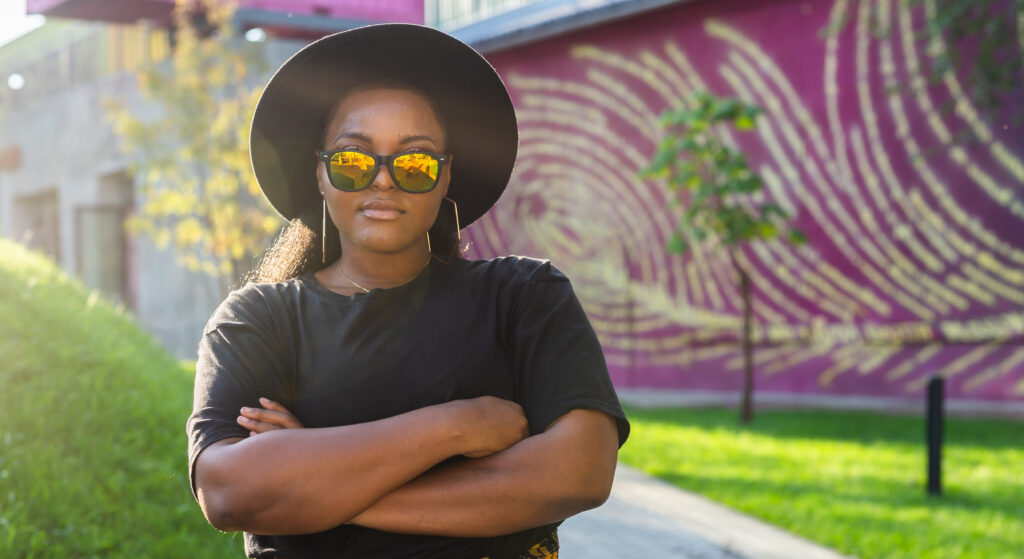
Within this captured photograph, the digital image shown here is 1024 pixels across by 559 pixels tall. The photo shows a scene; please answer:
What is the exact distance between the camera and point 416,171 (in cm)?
197

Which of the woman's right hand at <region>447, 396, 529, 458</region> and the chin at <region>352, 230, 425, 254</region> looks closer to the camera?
the woman's right hand at <region>447, 396, 529, 458</region>

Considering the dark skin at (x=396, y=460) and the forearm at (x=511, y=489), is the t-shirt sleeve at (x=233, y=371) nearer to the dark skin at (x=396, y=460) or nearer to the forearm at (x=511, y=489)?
the dark skin at (x=396, y=460)

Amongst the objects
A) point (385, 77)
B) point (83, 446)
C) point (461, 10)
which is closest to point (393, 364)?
point (385, 77)

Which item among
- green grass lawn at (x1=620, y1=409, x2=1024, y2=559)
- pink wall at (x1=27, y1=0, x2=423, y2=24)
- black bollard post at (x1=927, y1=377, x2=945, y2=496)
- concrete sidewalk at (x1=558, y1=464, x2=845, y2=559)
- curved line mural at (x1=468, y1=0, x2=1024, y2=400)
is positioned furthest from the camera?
pink wall at (x1=27, y1=0, x2=423, y2=24)

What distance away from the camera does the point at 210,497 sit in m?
1.78

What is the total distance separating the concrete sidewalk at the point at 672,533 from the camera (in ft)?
16.6

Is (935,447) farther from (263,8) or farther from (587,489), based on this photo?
(263,8)

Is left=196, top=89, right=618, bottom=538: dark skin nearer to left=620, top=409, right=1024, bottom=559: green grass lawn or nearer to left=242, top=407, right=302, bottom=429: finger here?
left=242, top=407, right=302, bottom=429: finger

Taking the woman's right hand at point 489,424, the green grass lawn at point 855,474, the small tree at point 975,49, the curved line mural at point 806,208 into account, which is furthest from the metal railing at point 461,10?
the woman's right hand at point 489,424

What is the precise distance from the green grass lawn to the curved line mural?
3.63 feet

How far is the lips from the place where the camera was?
198 centimetres

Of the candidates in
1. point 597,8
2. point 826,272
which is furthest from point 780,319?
point 597,8

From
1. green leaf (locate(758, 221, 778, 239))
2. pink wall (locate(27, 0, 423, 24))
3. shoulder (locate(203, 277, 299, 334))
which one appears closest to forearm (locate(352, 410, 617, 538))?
shoulder (locate(203, 277, 299, 334))

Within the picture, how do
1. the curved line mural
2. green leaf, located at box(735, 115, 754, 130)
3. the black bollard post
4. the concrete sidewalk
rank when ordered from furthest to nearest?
the curved line mural, green leaf, located at box(735, 115, 754, 130), the black bollard post, the concrete sidewalk
